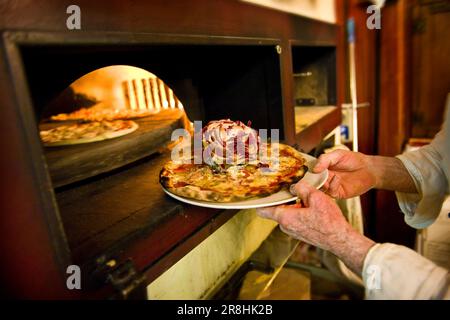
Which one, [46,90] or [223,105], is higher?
[46,90]

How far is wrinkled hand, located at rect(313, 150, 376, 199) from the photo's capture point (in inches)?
51.2

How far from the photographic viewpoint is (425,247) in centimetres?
242

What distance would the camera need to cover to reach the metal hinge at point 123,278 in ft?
2.12

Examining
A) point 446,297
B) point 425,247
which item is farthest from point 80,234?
point 425,247

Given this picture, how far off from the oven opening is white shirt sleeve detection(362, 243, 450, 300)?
538mm

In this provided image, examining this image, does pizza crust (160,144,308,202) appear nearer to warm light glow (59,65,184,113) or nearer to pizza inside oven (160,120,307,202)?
pizza inside oven (160,120,307,202)

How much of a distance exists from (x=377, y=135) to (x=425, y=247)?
112 centimetres

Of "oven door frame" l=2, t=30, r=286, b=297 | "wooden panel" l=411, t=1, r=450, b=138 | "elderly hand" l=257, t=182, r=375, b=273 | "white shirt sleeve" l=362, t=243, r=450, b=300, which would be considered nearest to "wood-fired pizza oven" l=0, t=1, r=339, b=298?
"oven door frame" l=2, t=30, r=286, b=297

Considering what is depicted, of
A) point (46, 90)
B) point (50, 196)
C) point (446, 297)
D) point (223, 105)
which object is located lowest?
point (446, 297)

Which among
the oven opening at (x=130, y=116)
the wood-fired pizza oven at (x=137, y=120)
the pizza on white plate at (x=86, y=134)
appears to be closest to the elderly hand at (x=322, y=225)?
the wood-fired pizza oven at (x=137, y=120)

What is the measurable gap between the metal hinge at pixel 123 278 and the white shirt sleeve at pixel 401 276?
58 cm

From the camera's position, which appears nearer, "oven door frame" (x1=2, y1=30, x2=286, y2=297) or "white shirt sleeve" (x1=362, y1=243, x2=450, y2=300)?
"oven door frame" (x1=2, y1=30, x2=286, y2=297)

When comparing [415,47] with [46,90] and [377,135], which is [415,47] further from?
[46,90]

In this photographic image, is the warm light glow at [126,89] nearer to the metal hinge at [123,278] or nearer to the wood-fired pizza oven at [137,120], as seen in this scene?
the wood-fired pizza oven at [137,120]
